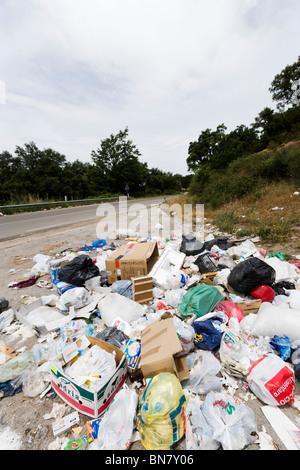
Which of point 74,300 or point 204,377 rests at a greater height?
point 74,300

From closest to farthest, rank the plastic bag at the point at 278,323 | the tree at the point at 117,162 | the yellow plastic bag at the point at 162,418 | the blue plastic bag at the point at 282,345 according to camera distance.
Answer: the yellow plastic bag at the point at 162,418, the blue plastic bag at the point at 282,345, the plastic bag at the point at 278,323, the tree at the point at 117,162

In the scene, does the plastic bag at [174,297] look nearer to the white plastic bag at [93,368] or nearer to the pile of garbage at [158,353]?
the pile of garbage at [158,353]

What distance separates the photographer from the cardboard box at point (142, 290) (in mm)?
2262

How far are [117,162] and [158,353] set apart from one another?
101 feet

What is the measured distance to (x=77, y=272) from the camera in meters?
2.58

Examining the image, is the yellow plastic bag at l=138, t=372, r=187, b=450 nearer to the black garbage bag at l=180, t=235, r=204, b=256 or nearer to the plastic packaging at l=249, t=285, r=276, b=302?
the plastic packaging at l=249, t=285, r=276, b=302

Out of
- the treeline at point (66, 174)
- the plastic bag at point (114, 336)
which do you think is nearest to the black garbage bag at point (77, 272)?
the plastic bag at point (114, 336)

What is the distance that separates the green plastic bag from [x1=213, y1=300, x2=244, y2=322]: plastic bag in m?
0.05

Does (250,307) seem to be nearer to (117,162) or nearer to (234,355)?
(234,355)

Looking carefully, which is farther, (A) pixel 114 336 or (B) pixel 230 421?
(A) pixel 114 336

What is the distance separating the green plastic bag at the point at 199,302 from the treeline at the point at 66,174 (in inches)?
551

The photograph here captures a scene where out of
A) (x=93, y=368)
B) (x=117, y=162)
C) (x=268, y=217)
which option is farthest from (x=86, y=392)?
(x=117, y=162)
